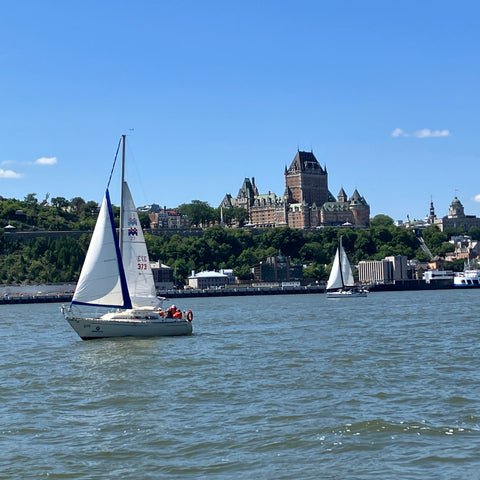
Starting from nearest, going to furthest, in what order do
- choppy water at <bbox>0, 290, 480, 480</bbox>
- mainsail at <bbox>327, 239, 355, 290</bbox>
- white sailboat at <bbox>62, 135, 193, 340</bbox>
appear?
choppy water at <bbox>0, 290, 480, 480</bbox> → white sailboat at <bbox>62, 135, 193, 340</bbox> → mainsail at <bbox>327, 239, 355, 290</bbox>

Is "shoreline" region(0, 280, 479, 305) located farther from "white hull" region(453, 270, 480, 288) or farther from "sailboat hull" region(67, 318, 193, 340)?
"sailboat hull" region(67, 318, 193, 340)

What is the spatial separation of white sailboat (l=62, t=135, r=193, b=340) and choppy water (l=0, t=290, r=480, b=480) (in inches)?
84.2

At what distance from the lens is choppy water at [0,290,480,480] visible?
1695 cm

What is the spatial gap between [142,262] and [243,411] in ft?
67.2

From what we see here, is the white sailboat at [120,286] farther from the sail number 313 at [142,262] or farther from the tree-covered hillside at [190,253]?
the tree-covered hillside at [190,253]

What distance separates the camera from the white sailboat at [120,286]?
1535 inches

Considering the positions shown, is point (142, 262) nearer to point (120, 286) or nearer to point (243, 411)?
point (120, 286)

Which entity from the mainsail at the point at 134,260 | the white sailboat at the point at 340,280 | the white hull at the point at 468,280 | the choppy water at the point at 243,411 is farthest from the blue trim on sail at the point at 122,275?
the white hull at the point at 468,280

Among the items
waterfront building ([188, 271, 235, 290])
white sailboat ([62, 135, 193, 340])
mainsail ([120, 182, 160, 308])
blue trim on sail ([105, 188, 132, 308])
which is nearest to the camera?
white sailboat ([62, 135, 193, 340])

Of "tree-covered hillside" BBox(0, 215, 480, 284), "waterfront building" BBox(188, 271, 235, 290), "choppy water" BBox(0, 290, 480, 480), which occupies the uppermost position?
"tree-covered hillside" BBox(0, 215, 480, 284)

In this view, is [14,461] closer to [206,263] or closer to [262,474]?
[262,474]

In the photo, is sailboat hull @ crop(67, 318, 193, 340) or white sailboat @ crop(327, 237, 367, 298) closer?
sailboat hull @ crop(67, 318, 193, 340)

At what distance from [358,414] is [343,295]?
92.6 m

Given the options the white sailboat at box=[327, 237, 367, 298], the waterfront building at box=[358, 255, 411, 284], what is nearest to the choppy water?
the white sailboat at box=[327, 237, 367, 298]
